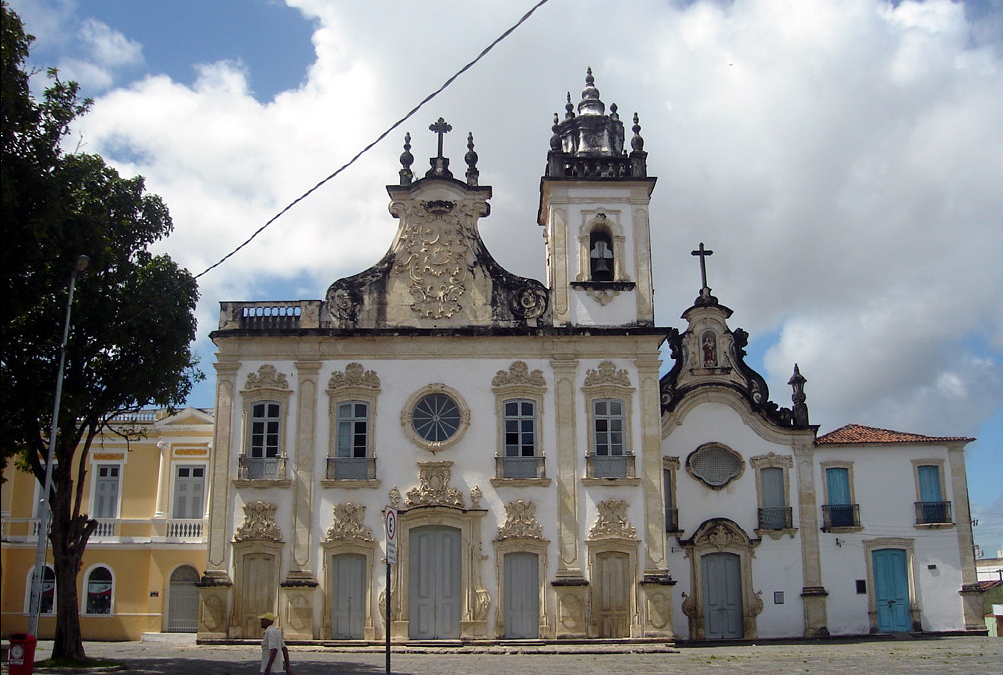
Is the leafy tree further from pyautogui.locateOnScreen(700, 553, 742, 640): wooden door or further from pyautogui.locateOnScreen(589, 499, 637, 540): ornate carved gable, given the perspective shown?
pyautogui.locateOnScreen(700, 553, 742, 640): wooden door

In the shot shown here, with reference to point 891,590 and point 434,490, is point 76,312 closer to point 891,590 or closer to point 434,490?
point 434,490

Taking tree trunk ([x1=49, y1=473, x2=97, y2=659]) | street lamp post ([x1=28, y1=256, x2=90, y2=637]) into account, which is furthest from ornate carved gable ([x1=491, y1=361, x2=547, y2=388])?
street lamp post ([x1=28, y1=256, x2=90, y2=637])

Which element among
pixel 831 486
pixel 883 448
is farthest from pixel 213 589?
pixel 883 448

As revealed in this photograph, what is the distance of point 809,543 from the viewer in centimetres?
2412

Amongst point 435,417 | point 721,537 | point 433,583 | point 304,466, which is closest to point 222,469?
point 304,466

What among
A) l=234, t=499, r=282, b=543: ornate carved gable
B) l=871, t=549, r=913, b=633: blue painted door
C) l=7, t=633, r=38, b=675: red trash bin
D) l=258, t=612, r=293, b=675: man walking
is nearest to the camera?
l=258, t=612, r=293, b=675: man walking

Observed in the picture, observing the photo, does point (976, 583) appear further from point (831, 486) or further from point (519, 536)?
point (519, 536)

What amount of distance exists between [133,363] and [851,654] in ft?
48.5

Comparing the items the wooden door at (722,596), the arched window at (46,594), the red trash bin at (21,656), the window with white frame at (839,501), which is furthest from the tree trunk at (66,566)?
the window with white frame at (839,501)

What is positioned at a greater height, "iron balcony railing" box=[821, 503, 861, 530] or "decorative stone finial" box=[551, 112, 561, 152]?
"decorative stone finial" box=[551, 112, 561, 152]

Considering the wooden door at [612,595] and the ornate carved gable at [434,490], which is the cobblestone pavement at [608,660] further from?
the ornate carved gable at [434,490]

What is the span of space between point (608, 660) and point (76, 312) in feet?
38.7

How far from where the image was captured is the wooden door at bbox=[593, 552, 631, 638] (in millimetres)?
21109

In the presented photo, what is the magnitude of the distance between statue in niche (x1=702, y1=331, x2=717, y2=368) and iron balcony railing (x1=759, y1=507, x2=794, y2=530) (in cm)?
395
